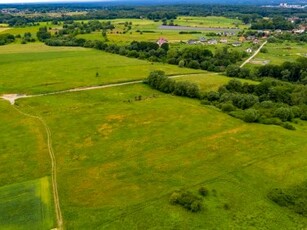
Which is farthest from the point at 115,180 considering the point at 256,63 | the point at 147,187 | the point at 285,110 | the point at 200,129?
the point at 256,63

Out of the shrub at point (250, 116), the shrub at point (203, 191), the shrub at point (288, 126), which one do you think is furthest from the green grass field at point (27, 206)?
the shrub at point (288, 126)

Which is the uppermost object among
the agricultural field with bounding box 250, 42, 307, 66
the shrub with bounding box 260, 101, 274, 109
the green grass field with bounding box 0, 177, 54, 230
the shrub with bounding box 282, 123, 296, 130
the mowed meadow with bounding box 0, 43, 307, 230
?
the agricultural field with bounding box 250, 42, 307, 66

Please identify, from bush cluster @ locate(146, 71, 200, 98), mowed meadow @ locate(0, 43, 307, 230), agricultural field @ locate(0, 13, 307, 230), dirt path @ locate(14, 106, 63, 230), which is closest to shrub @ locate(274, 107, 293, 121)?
agricultural field @ locate(0, 13, 307, 230)

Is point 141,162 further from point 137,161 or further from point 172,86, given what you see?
point 172,86

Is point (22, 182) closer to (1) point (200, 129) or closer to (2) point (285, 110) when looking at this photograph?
(1) point (200, 129)

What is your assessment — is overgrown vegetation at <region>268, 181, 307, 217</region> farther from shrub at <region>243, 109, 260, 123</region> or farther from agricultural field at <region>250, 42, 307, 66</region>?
agricultural field at <region>250, 42, 307, 66</region>

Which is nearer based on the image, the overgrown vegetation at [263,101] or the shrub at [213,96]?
the overgrown vegetation at [263,101]

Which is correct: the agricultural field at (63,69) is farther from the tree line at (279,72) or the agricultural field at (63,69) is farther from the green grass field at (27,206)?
the green grass field at (27,206)
